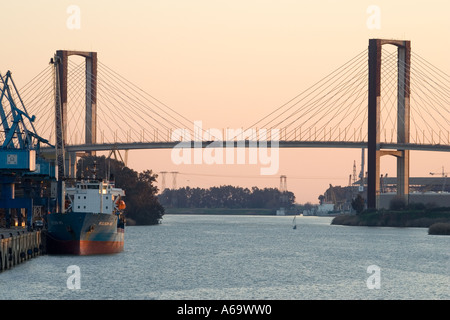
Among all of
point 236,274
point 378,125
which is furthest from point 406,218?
point 236,274

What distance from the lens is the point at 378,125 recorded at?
148m

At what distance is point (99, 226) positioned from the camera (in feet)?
255

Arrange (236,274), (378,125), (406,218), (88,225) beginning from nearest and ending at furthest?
(236,274) < (88,225) < (378,125) < (406,218)

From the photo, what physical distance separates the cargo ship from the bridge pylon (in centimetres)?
6941

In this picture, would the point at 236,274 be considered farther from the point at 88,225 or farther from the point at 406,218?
the point at 406,218

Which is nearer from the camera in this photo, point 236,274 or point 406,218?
point 236,274

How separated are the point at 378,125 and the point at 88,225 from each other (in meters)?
78.3

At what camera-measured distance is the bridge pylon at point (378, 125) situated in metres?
147

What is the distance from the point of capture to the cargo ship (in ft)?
251

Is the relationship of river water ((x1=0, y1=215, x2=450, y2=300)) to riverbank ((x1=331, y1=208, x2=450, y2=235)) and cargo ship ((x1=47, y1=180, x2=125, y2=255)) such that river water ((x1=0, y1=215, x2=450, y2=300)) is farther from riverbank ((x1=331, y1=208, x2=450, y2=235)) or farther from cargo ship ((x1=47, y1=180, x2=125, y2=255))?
riverbank ((x1=331, y1=208, x2=450, y2=235))

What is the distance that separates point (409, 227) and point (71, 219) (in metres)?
87.1
